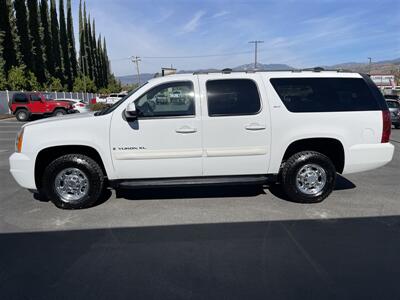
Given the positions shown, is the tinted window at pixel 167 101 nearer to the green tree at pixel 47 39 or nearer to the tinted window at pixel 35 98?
the tinted window at pixel 35 98

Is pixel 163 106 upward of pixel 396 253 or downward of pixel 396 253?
upward

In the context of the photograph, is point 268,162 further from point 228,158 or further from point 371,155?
point 371,155

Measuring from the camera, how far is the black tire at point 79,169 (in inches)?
203

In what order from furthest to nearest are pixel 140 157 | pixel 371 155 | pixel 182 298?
pixel 371 155, pixel 140 157, pixel 182 298

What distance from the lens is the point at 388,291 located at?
10.1ft

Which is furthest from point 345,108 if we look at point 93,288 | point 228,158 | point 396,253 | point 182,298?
point 93,288

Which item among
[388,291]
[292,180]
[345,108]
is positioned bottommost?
[388,291]

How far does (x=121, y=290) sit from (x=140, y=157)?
7.43ft

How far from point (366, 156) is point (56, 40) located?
4539 cm

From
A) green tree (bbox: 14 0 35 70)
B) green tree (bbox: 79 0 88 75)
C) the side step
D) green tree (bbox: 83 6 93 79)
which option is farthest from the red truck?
green tree (bbox: 83 6 93 79)

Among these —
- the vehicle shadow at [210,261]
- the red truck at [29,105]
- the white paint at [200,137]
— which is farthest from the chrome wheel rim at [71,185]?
the red truck at [29,105]

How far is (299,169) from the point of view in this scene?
17.7 ft

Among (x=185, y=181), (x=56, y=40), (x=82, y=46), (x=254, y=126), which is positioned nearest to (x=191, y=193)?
(x=185, y=181)

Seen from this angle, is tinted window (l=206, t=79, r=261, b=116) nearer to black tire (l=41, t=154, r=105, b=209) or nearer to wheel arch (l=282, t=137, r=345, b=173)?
wheel arch (l=282, t=137, r=345, b=173)
